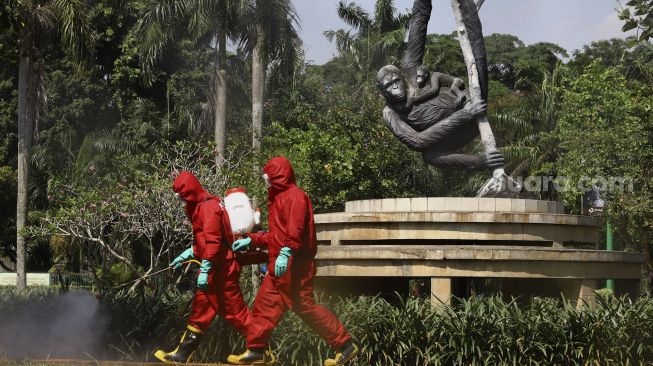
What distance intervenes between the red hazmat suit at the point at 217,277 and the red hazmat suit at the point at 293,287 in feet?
0.67

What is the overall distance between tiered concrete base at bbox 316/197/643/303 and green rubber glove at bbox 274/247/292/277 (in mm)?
3016

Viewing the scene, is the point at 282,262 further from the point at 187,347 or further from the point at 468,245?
the point at 468,245

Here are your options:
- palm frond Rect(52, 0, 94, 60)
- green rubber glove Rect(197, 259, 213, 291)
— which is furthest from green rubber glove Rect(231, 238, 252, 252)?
palm frond Rect(52, 0, 94, 60)

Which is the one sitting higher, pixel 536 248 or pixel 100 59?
pixel 100 59

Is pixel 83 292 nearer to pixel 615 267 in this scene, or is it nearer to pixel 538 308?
pixel 538 308

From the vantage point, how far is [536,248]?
11672 millimetres

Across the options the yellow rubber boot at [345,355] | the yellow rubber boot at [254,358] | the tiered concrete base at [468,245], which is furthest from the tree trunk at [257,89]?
the yellow rubber boot at [345,355]

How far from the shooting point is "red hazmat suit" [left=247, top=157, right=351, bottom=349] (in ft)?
28.6

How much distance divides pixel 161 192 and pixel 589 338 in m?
12.8

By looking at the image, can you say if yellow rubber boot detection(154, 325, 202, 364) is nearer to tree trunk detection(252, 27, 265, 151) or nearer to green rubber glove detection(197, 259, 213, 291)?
green rubber glove detection(197, 259, 213, 291)

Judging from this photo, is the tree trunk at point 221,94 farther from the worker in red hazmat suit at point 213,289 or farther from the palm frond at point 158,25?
the worker in red hazmat suit at point 213,289

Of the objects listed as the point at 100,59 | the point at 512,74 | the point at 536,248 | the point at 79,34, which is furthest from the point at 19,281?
the point at 512,74

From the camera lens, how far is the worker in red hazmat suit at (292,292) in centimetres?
870

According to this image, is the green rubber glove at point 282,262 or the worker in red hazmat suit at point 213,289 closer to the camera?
the green rubber glove at point 282,262
